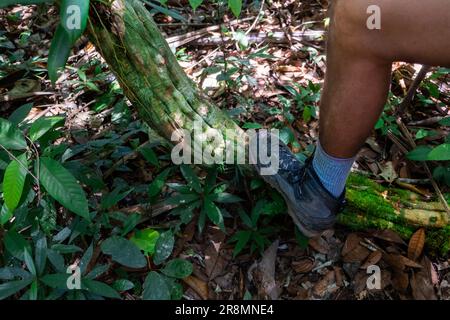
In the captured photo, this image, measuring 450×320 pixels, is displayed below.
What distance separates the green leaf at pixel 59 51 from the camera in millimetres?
1261

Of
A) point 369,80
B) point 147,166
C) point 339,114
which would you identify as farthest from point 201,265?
point 369,80

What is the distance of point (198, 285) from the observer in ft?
5.15

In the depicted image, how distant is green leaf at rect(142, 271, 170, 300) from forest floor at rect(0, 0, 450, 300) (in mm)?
127

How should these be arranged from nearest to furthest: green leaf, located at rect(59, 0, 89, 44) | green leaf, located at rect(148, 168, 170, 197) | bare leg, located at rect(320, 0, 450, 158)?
bare leg, located at rect(320, 0, 450, 158) < green leaf, located at rect(59, 0, 89, 44) < green leaf, located at rect(148, 168, 170, 197)

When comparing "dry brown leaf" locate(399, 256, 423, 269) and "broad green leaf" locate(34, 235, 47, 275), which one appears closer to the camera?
"broad green leaf" locate(34, 235, 47, 275)

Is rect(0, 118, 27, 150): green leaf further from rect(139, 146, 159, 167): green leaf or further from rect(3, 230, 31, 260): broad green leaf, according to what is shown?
rect(139, 146, 159, 167): green leaf

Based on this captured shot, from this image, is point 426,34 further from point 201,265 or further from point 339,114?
point 201,265

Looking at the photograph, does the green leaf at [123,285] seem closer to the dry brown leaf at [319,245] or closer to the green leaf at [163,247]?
the green leaf at [163,247]

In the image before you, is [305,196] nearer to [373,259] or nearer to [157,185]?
[373,259]

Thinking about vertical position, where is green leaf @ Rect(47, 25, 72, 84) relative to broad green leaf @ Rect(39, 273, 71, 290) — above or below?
above

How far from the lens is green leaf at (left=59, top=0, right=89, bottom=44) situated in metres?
1.13

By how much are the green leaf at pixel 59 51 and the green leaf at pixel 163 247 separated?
68 centimetres

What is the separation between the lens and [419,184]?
175cm

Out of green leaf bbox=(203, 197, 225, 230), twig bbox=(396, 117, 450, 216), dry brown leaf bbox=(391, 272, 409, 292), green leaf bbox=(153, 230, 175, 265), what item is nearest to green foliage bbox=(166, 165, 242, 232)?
green leaf bbox=(203, 197, 225, 230)
